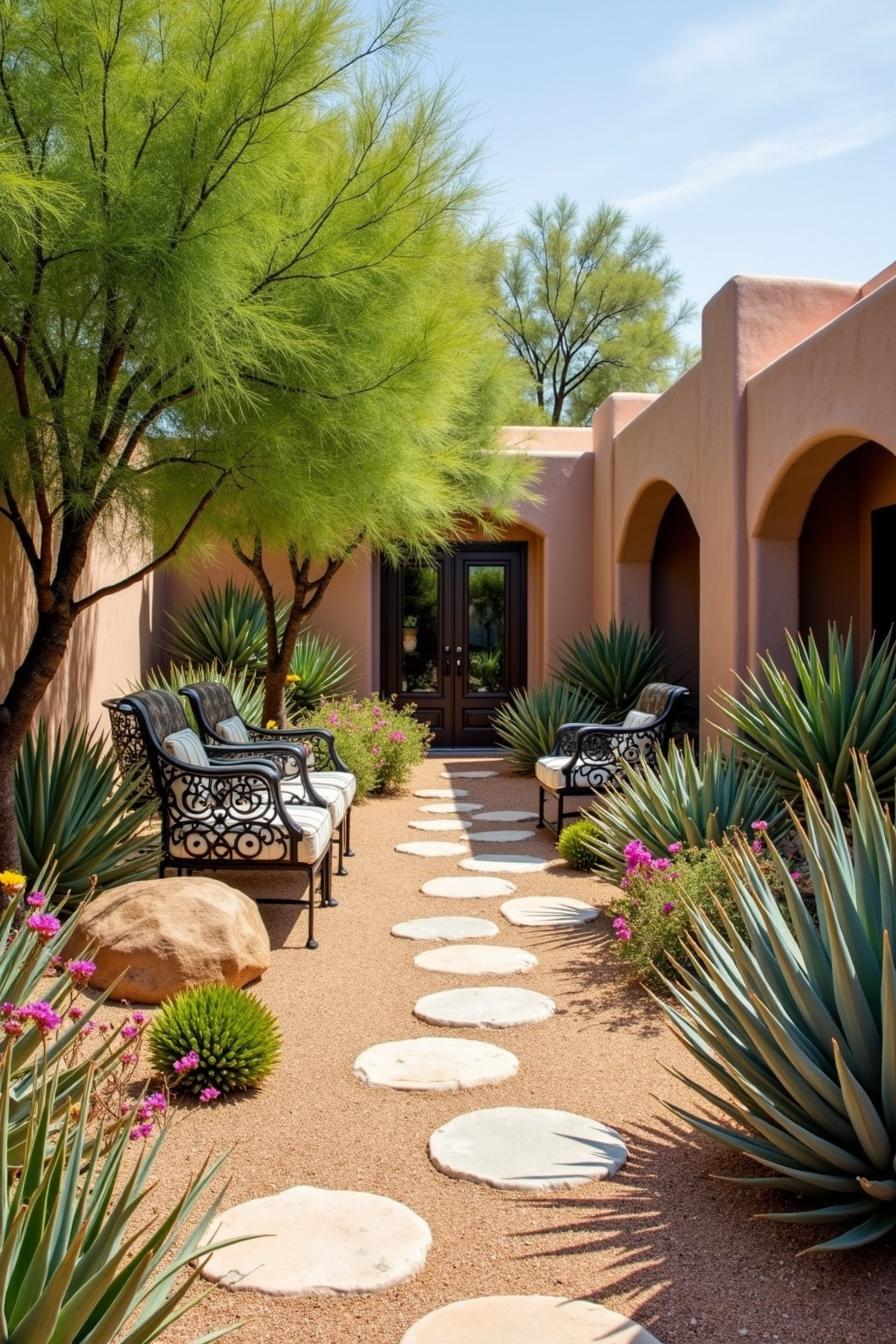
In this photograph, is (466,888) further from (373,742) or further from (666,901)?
(373,742)

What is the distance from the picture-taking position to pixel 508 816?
9820mm

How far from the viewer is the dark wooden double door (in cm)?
1508

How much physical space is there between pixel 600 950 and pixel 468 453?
6679 millimetres

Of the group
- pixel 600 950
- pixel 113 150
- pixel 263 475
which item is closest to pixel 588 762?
pixel 600 950

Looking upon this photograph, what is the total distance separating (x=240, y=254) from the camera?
4.57 metres

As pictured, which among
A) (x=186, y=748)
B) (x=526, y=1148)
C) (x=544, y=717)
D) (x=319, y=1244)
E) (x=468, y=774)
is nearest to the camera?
(x=319, y=1244)

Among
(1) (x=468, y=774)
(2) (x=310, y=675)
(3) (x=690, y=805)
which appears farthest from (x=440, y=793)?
(3) (x=690, y=805)

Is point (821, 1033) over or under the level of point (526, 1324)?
over

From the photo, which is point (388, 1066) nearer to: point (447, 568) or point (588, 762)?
point (588, 762)

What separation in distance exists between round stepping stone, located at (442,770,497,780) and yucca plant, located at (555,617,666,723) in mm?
1471

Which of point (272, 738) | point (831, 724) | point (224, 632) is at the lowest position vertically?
point (272, 738)

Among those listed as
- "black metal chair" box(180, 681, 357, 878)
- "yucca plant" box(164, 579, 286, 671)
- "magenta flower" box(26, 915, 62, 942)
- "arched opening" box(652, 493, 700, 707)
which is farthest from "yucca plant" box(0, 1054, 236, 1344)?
"arched opening" box(652, 493, 700, 707)

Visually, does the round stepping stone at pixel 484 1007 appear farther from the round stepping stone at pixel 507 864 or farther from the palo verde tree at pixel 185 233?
the round stepping stone at pixel 507 864

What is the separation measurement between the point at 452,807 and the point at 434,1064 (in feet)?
20.7
